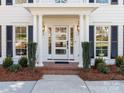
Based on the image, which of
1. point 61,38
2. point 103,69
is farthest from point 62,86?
point 61,38

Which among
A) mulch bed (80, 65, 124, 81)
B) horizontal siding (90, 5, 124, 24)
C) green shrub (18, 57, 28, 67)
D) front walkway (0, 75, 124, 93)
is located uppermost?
horizontal siding (90, 5, 124, 24)

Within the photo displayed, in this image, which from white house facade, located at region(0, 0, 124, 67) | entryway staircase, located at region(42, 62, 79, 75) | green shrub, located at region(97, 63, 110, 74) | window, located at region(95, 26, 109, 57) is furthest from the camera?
window, located at region(95, 26, 109, 57)

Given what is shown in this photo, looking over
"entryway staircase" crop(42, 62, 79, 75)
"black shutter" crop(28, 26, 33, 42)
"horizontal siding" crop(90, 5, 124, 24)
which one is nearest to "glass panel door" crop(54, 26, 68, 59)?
"black shutter" crop(28, 26, 33, 42)

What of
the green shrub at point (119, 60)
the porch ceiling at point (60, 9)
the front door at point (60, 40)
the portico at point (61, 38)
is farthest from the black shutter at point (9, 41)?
the green shrub at point (119, 60)

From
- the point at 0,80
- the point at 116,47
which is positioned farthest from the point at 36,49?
the point at 116,47

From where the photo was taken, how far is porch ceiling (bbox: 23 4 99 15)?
58.5 ft

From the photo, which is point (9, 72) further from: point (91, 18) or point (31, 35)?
point (91, 18)

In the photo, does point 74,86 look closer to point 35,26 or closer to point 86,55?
point 86,55

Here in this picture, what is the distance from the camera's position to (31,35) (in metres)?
20.3

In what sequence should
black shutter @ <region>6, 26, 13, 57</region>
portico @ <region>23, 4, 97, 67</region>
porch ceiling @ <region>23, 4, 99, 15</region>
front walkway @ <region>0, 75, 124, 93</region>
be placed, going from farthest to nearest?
portico @ <region>23, 4, 97, 67</region> < black shutter @ <region>6, 26, 13, 57</region> < porch ceiling @ <region>23, 4, 99, 15</region> < front walkway @ <region>0, 75, 124, 93</region>

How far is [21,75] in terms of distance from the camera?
51.5 ft

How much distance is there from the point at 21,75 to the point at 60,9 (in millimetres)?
4702

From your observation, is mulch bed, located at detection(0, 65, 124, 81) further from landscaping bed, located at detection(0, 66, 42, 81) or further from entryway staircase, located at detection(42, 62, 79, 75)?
entryway staircase, located at detection(42, 62, 79, 75)

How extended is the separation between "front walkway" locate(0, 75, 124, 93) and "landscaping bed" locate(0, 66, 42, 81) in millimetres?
652
